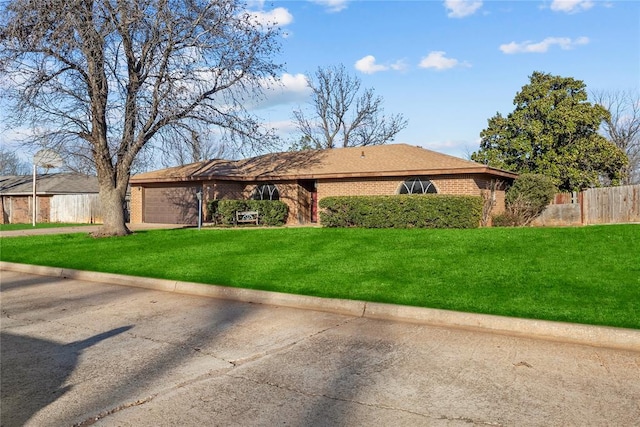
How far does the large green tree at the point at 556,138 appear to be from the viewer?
2961 centimetres

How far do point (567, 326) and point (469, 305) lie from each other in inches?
53.5

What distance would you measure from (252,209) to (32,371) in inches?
746

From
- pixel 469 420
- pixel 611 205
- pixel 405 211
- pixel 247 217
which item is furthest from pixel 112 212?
pixel 611 205

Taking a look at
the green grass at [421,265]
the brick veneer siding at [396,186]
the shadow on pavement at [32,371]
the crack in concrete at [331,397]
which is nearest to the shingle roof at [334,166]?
the brick veneer siding at [396,186]

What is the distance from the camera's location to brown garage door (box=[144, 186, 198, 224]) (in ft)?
89.0

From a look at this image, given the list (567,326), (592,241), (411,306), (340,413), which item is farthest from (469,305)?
(592,241)

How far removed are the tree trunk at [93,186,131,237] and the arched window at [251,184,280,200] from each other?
8.68 meters

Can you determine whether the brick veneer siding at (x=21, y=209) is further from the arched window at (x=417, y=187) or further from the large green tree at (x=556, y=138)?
the large green tree at (x=556, y=138)

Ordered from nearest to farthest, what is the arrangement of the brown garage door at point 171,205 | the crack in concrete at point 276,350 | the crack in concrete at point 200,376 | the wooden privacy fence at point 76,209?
the crack in concrete at point 200,376 < the crack in concrete at point 276,350 < the brown garage door at point 171,205 < the wooden privacy fence at point 76,209

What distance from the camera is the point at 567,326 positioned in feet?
19.1

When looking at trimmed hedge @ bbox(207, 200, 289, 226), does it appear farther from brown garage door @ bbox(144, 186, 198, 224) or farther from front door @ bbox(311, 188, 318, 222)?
brown garage door @ bbox(144, 186, 198, 224)

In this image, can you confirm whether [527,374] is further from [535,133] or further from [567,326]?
[535,133]

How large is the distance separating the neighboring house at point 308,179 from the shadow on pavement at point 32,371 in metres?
16.3

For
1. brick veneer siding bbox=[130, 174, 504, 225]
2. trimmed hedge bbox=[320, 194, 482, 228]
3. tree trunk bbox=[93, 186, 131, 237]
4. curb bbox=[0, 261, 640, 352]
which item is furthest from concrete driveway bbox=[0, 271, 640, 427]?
brick veneer siding bbox=[130, 174, 504, 225]
